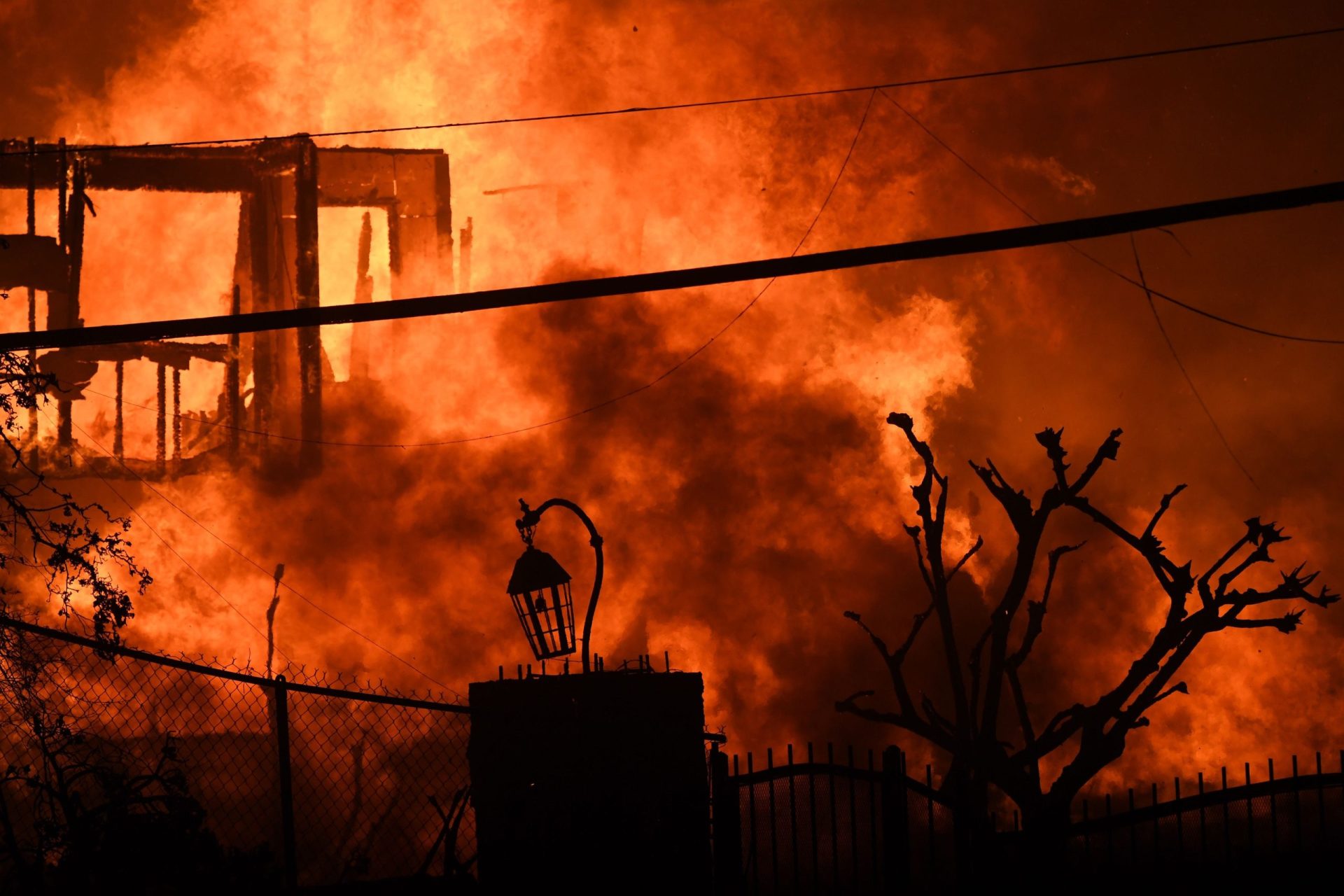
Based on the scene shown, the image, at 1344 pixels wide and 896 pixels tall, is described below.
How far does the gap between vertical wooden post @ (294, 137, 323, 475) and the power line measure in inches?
685

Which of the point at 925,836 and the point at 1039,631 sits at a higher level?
the point at 1039,631

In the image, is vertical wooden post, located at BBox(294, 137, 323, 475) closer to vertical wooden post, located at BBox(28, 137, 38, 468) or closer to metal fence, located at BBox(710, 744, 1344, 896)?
vertical wooden post, located at BBox(28, 137, 38, 468)

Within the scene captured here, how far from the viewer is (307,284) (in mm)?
23578

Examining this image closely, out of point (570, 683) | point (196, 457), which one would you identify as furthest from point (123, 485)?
point (570, 683)

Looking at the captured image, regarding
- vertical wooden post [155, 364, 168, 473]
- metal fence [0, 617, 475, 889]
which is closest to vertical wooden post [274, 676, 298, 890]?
metal fence [0, 617, 475, 889]

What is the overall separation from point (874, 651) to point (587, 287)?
20922mm

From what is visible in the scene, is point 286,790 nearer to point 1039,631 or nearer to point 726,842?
point 726,842

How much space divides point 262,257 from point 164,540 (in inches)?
247

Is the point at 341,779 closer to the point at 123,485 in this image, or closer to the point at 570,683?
the point at 123,485

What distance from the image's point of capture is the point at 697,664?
25312 mm

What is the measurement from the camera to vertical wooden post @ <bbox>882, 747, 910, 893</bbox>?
6.71 meters

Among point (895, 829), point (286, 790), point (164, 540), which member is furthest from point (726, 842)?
point (164, 540)

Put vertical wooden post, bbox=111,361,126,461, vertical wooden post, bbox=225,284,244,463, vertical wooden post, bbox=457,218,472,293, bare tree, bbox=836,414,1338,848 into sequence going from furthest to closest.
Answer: vertical wooden post, bbox=457,218,472,293 < vertical wooden post, bbox=225,284,244,463 < vertical wooden post, bbox=111,361,126,461 < bare tree, bbox=836,414,1338,848

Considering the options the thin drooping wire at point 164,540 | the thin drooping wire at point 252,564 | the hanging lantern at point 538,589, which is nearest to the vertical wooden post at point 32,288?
the thin drooping wire at point 164,540
